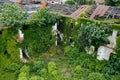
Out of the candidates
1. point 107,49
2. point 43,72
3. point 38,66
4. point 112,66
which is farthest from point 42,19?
point 112,66

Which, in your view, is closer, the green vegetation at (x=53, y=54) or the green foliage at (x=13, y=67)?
the green vegetation at (x=53, y=54)

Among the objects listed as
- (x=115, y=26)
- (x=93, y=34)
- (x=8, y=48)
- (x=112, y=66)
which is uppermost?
(x=115, y=26)

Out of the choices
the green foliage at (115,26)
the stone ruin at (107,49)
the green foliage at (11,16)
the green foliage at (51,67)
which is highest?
the green foliage at (11,16)

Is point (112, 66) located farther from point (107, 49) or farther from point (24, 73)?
point (24, 73)

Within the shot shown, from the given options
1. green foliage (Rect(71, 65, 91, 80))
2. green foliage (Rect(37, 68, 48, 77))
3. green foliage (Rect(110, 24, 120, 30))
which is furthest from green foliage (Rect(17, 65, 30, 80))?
green foliage (Rect(110, 24, 120, 30))

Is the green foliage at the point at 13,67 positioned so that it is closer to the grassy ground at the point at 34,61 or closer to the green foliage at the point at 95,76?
the grassy ground at the point at 34,61

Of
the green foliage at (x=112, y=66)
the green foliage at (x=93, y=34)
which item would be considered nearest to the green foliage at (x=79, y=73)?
the green foliage at (x=112, y=66)

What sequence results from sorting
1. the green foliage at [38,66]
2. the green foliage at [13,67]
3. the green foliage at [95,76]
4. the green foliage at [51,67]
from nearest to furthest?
the green foliage at [95,76], the green foliage at [51,67], the green foliage at [13,67], the green foliage at [38,66]

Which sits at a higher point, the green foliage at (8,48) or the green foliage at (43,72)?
the green foliage at (8,48)
